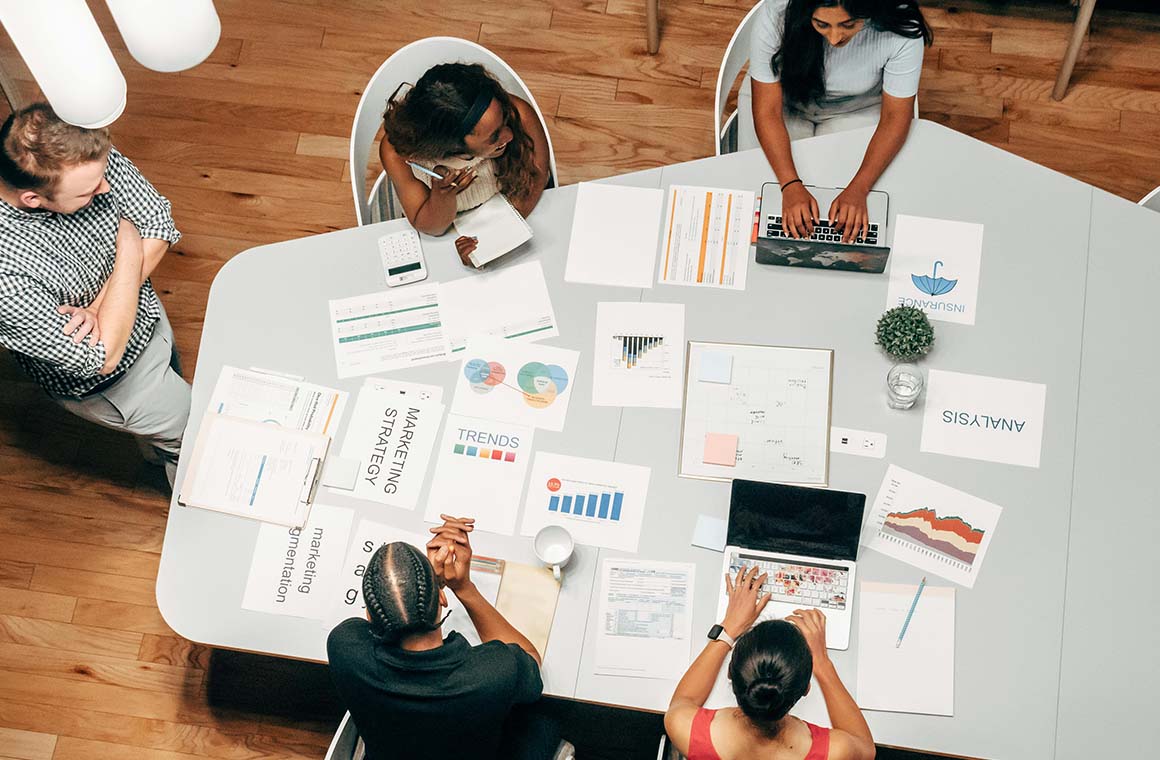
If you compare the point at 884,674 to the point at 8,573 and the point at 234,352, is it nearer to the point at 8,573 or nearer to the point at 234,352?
the point at 234,352

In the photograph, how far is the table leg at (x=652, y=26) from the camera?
138 inches

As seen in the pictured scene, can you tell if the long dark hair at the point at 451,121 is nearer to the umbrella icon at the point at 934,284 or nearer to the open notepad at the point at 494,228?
the open notepad at the point at 494,228

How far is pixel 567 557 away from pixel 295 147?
2117 mm

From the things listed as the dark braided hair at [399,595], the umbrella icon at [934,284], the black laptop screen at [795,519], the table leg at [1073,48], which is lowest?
the dark braided hair at [399,595]

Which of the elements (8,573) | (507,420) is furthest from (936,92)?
(8,573)

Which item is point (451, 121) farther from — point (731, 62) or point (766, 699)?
point (766, 699)

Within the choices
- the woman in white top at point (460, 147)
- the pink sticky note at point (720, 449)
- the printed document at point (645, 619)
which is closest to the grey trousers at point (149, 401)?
the woman in white top at point (460, 147)

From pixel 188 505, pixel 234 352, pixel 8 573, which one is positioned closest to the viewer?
pixel 188 505

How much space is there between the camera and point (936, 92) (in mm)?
3568

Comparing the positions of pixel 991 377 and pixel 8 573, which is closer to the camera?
pixel 991 377

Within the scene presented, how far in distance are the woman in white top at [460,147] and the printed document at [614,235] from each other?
0.14m

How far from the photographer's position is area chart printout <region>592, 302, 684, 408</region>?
238 centimetres

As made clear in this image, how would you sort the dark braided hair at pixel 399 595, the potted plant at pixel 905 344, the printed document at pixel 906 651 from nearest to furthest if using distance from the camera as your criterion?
1. the dark braided hair at pixel 399 595
2. the printed document at pixel 906 651
3. the potted plant at pixel 905 344

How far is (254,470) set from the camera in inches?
93.0
